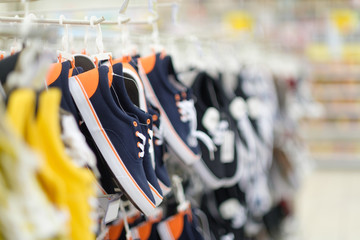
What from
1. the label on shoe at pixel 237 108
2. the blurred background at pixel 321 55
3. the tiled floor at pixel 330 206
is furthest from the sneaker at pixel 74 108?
the blurred background at pixel 321 55

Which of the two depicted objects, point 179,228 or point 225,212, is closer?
point 179,228

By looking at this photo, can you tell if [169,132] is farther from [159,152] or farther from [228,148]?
[228,148]

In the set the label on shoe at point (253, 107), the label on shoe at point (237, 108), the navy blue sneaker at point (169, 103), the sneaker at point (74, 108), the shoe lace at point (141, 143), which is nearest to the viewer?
the sneaker at point (74, 108)

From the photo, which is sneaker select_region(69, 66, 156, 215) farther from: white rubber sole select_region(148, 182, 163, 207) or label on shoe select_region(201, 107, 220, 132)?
label on shoe select_region(201, 107, 220, 132)

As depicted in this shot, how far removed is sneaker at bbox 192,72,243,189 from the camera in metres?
1.89

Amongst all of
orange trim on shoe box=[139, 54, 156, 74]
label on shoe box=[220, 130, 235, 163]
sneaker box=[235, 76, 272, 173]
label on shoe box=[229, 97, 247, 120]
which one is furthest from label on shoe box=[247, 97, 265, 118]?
orange trim on shoe box=[139, 54, 156, 74]

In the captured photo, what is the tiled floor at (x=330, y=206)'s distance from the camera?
4.29 m

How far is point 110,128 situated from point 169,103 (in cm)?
45

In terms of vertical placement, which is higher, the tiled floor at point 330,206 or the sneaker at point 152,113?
→ the sneaker at point 152,113

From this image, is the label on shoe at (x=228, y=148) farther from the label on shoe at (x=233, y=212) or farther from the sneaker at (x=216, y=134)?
the label on shoe at (x=233, y=212)

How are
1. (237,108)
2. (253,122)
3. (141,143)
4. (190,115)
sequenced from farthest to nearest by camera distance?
(253,122)
(237,108)
(190,115)
(141,143)

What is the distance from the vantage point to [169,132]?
1551mm

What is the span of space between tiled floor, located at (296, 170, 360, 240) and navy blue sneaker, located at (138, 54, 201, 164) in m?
2.58

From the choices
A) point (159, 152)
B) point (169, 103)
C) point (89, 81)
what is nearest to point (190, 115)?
point (169, 103)
